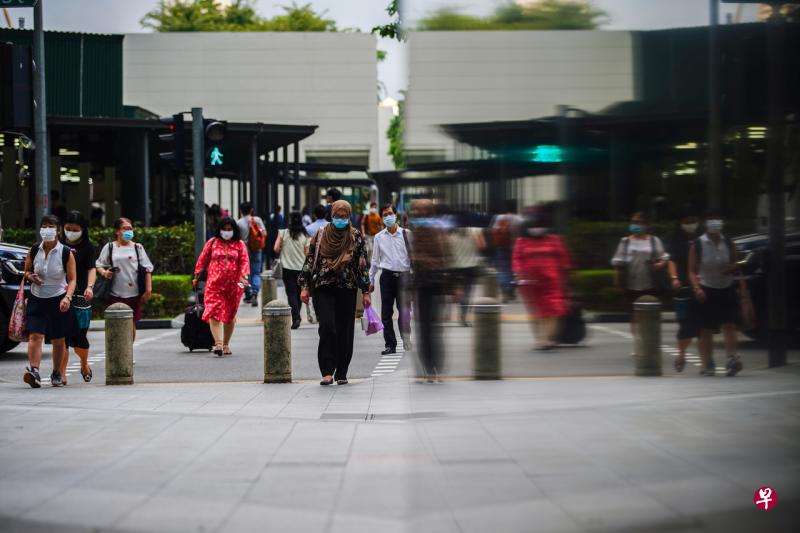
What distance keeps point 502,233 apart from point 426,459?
1.25 meters

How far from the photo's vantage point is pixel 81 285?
37.8ft

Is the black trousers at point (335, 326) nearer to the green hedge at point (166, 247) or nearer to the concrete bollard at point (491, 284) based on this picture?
the concrete bollard at point (491, 284)

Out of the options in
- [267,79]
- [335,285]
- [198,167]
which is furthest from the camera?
[267,79]

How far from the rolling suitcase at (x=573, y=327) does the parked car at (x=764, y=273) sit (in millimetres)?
397

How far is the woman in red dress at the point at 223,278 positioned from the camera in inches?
523

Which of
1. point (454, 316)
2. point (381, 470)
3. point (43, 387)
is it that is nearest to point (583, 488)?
point (454, 316)

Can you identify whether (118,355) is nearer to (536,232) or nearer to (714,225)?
(536,232)

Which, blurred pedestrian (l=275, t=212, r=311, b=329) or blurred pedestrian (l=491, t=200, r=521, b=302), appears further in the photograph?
blurred pedestrian (l=275, t=212, r=311, b=329)

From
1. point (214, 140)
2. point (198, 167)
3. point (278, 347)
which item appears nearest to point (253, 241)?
point (214, 140)

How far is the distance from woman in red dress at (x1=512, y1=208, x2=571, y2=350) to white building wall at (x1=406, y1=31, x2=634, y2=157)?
0.92ft

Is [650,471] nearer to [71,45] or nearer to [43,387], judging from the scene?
[43,387]

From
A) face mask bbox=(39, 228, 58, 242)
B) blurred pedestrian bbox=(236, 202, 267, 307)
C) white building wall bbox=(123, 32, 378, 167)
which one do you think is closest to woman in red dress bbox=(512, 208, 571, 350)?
face mask bbox=(39, 228, 58, 242)

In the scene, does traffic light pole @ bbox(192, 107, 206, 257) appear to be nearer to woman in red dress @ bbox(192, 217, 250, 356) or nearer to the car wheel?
woman in red dress @ bbox(192, 217, 250, 356)

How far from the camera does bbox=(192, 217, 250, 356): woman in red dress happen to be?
1327 centimetres
